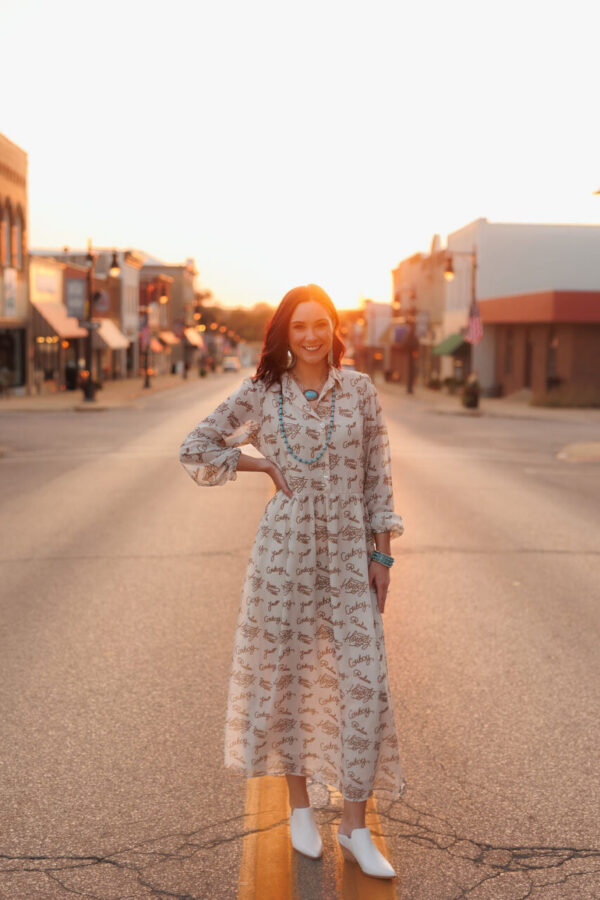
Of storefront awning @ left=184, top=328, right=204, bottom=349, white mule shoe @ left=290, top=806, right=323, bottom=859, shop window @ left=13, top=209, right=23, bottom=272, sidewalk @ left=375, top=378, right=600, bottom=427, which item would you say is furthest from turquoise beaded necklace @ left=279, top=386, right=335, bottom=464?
storefront awning @ left=184, top=328, right=204, bottom=349

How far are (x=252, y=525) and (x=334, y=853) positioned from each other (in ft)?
26.7

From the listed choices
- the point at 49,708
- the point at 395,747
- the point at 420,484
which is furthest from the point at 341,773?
the point at 420,484

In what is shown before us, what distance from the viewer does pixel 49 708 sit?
5.80 meters

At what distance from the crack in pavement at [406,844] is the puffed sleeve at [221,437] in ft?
4.58

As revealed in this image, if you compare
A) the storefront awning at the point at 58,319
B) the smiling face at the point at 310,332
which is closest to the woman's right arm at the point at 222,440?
the smiling face at the point at 310,332

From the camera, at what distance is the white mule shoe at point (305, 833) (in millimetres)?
4062

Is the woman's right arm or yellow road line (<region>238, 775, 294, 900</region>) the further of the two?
the woman's right arm

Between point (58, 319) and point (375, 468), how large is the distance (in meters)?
45.5

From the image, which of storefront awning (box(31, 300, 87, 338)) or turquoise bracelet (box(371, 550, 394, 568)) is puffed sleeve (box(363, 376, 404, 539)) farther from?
storefront awning (box(31, 300, 87, 338))

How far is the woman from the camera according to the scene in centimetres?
391

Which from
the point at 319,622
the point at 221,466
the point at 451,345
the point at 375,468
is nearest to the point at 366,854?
the point at 319,622

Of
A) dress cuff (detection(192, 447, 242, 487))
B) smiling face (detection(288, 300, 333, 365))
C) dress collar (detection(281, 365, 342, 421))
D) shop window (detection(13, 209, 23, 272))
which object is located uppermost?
shop window (detection(13, 209, 23, 272))

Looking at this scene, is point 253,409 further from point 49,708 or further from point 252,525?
point 252,525

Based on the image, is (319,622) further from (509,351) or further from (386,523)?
(509,351)
